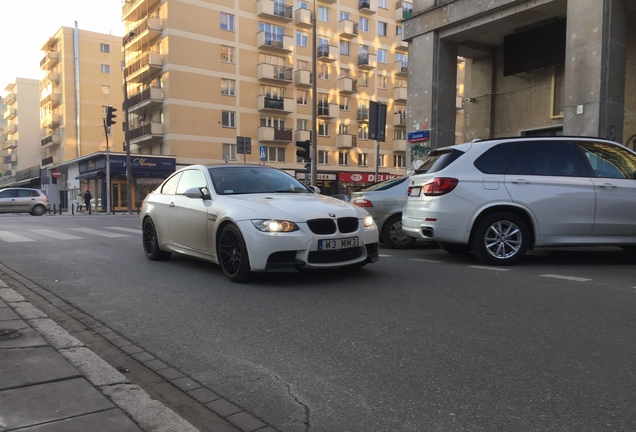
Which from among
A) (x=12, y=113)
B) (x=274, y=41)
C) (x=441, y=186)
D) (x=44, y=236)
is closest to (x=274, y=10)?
(x=274, y=41)

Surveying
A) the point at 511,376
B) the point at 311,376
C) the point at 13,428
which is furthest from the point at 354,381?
the point at 13,428

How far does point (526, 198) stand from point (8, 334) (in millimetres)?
6386

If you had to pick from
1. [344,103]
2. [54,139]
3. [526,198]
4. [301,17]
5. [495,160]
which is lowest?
[526,198]

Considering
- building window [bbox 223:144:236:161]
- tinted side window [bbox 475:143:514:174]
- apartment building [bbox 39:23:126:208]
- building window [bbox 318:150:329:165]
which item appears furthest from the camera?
apartment building [bbox 39:23:126:208]

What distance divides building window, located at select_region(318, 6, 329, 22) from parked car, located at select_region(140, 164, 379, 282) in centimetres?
4506

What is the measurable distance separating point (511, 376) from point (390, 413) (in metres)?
0.95

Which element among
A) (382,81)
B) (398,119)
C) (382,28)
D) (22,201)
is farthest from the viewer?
(382,28)

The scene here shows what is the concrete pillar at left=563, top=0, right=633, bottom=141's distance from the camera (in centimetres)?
1253

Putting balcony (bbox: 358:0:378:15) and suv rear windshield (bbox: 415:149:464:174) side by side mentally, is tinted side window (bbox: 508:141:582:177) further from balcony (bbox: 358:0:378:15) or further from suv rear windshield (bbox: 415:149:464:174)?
balcony (bbox: 358:0:378:15)

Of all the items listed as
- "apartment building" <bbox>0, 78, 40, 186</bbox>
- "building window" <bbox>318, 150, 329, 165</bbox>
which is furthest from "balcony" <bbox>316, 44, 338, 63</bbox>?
"apartment building" <bbox>0, 78, 40, 186</bbox>

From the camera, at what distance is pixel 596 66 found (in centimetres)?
1261

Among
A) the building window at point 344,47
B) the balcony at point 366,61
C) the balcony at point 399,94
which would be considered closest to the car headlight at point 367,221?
the building window at point 344,47

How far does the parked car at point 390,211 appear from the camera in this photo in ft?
31.8

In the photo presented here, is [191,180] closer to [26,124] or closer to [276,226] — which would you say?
[276,226]
